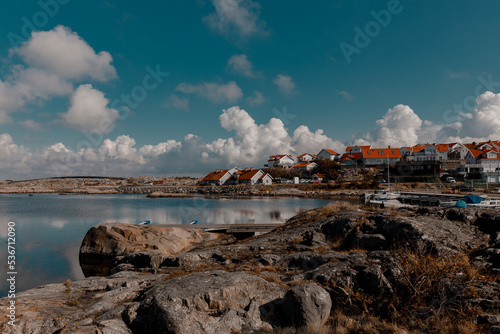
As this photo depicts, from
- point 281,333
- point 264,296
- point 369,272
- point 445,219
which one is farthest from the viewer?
point 445,219

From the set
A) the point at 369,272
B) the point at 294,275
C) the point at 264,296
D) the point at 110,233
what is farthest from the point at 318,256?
the point at 110,233

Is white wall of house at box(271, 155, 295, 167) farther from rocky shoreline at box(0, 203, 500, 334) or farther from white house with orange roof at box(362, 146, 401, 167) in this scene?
rocky shoreline at box(0, 203, 500, 334)

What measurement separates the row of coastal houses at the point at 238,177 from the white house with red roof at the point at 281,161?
24387 mm

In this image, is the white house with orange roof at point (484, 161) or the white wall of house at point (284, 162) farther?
the white wall of house at point (284, 162)

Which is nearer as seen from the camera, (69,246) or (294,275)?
(294,275)

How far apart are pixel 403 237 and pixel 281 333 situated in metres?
7.07

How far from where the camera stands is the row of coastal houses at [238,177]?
10579 cm

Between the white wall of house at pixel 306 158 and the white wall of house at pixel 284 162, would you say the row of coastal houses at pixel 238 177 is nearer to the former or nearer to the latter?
the white wall of house at pixel 284 162

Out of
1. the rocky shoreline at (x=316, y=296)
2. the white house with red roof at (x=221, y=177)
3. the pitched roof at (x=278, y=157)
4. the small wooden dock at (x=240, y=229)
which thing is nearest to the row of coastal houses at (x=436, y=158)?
the pitched roof at (x=278, y=157)

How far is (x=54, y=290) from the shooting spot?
8992 millimetres

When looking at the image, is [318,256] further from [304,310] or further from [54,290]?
[54,290]

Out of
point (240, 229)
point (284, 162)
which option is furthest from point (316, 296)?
point (284, 162)

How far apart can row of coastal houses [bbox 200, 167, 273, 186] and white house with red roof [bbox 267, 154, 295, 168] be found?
2439cm

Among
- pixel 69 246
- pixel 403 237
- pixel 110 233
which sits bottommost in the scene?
pixel 69 246
